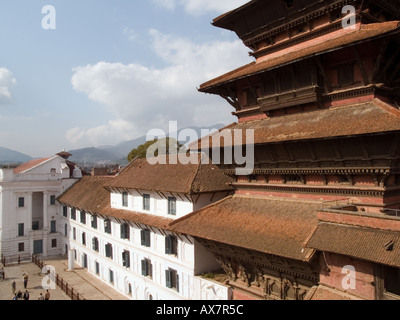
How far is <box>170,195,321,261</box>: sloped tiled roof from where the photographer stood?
13.7 m

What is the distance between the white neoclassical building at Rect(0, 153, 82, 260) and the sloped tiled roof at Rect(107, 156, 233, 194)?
68.1ft

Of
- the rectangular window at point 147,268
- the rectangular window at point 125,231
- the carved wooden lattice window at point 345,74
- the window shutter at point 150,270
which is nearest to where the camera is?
the carved wooden lattice window at point 345,74

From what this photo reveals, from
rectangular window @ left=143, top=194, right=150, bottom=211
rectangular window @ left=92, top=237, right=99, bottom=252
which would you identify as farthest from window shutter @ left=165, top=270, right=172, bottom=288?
rectangular window @ left=92, top=237, right=99, bottom=252

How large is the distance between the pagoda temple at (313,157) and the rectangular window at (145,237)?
834cm

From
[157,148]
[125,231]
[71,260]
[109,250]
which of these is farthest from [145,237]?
[157,148]

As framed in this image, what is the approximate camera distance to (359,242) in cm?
1145

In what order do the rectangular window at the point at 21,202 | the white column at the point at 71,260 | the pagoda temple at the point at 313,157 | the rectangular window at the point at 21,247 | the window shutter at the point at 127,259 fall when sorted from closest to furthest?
the pagoda temple at the point at 313,157
the window shutter at the point at 127,259
the white column at the point at 71,260
the rectangular window at the point at 21,247
the rectangular window at the point at 21,202

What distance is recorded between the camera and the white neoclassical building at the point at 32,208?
4409 centimetres

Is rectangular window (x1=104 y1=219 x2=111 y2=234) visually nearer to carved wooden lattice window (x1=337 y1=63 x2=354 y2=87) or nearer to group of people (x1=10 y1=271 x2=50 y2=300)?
group of people (x1=10 y1=271 x2=50 y2=300)

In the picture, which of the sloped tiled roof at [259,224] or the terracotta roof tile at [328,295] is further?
the sloped tiled roof at [259,224]

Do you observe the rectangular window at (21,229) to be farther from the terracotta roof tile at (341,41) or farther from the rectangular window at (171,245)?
the terracotta roof tile at (341,41)

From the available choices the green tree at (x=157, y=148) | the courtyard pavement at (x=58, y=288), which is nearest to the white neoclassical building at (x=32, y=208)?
the courtyard pavement at (x=58, y=288)
